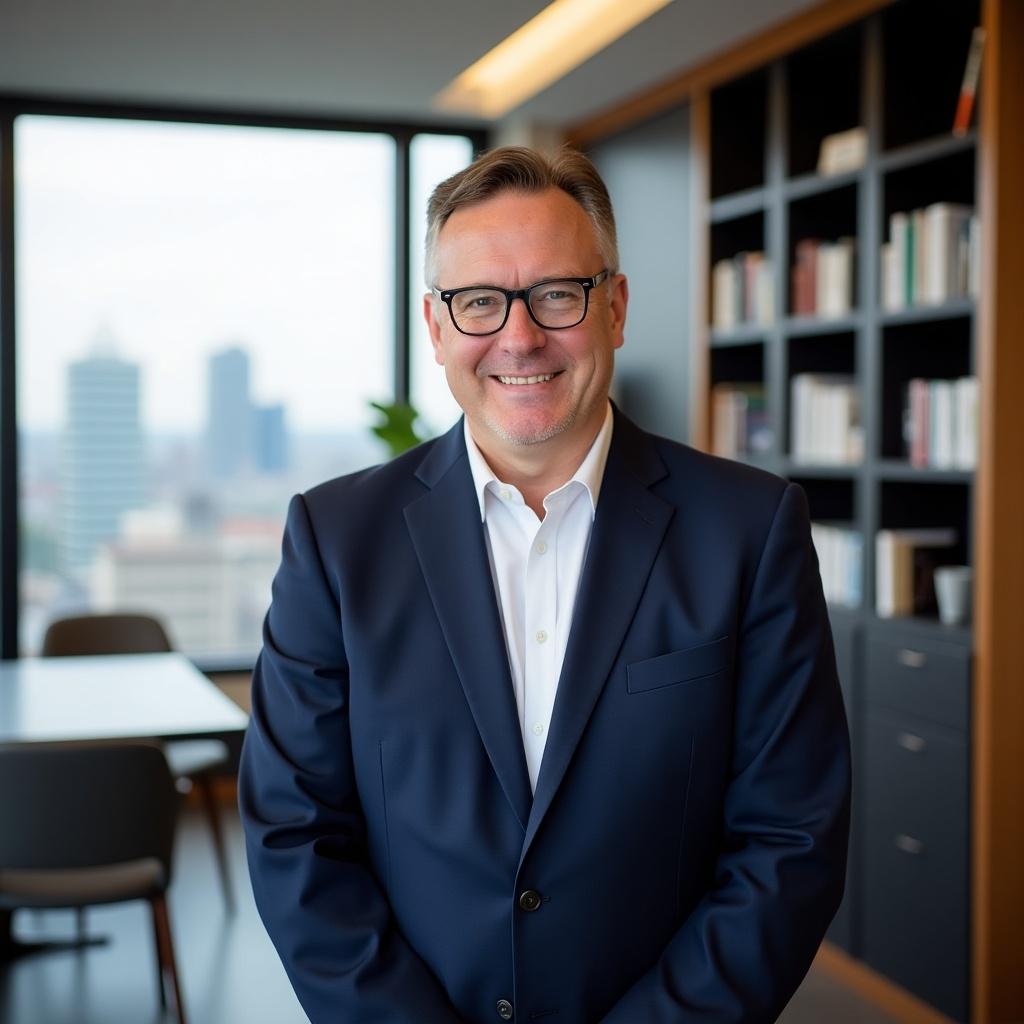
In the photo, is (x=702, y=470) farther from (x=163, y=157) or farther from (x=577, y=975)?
(x=163, y=157)

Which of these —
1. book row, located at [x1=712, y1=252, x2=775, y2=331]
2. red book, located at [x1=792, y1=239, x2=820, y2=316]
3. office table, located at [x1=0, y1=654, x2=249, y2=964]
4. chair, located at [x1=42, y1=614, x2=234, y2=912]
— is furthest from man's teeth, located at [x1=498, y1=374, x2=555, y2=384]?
chair, located at [x1=42, y1=614, x2=234, y2=912]

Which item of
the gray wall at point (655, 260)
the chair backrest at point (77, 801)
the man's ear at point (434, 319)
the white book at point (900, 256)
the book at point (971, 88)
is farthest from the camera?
the gray wall at point (655, 260)

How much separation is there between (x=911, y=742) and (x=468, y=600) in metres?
2.63

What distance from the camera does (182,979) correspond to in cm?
404

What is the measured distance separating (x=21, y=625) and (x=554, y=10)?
343 cm

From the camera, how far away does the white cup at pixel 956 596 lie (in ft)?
12.5

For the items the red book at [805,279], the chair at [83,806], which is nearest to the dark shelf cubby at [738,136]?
the red book at [805,279]

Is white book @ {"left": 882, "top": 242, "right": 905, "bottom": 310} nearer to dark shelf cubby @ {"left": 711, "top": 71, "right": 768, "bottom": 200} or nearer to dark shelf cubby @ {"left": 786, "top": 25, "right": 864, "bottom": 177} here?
dark shelf cubby @ {"left": 786, "top": 25, "right": 864, "bottom": 177}

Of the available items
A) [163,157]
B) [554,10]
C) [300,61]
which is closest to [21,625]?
[163,157]

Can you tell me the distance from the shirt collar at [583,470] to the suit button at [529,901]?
18.3 inches

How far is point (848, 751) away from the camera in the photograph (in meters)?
1.65

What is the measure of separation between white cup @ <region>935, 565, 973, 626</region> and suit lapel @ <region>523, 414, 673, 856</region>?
7.68 ft

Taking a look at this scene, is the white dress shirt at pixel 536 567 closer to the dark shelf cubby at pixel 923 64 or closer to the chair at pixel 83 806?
the chair at pixel 83 806

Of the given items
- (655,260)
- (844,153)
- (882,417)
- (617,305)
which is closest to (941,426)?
(882,417)
